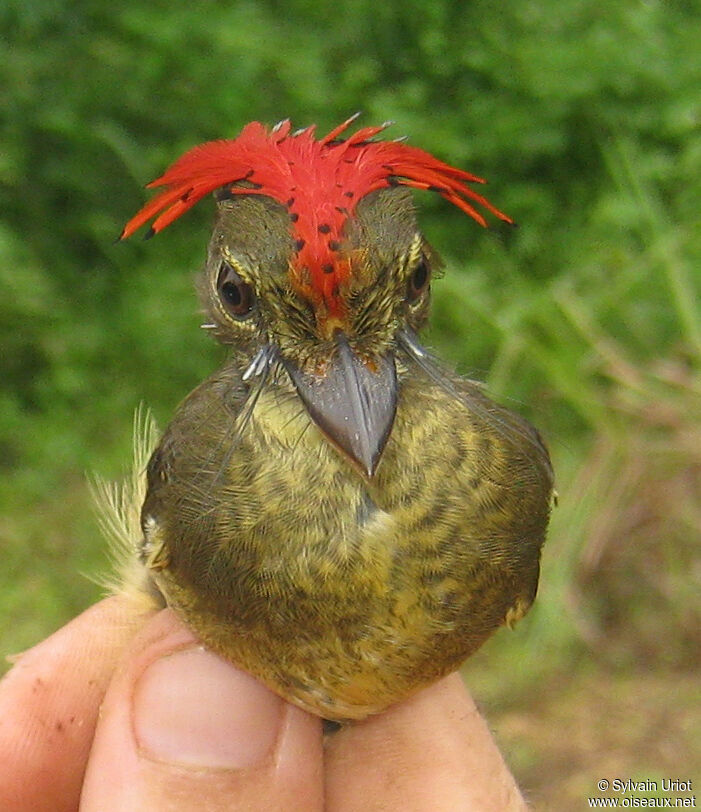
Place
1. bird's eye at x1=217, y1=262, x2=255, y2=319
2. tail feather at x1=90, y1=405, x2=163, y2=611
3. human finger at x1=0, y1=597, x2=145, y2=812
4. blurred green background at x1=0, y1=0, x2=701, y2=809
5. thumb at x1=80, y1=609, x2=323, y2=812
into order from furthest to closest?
blurred green background at x1=0, y1=0, x2=701, y2=809 < tail feather at x1=90, y1=405, x2=163, y2=611 < human finger at x1=0, y1=597, x2=145, y2=812 < thumb at x1=80, y1=609, x2=323, y2=812 < bird's eye at x1=217, y1=262, x2=255, y2=319

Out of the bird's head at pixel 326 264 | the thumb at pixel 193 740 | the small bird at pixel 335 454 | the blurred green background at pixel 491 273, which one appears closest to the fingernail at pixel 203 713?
the thumb at pixel 193 740

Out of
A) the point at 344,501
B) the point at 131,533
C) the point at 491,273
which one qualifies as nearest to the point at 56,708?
the point at 131,533

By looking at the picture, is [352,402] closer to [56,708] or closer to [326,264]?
[326,264]

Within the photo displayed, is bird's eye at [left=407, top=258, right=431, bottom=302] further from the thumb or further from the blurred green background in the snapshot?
the blurred green background

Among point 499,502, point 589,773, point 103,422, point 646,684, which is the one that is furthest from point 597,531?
point 103,422

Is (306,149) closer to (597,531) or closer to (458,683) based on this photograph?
(458,683)

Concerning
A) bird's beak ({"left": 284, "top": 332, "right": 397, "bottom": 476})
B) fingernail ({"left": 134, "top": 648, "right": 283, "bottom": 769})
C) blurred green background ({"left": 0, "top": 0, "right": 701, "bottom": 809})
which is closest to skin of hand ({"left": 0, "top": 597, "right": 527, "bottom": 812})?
fingernail ({"left": 134, "top": 648, "right": 283, "bottom": 769})
